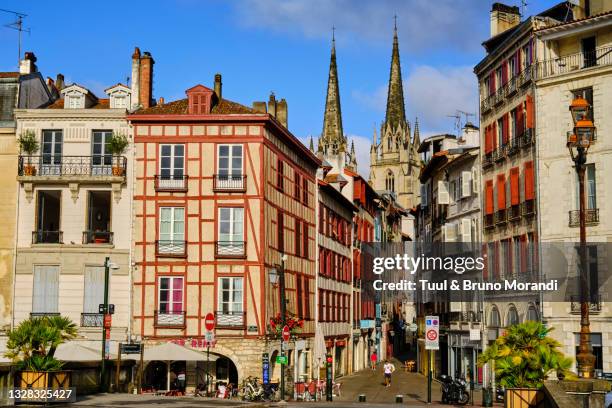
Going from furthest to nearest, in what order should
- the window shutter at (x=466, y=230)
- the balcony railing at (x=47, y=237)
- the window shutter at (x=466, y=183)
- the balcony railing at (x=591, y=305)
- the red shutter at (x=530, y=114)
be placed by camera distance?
the window shutter at (x=466, y=183)
the window shutter at (x=466, y=230)
the red shutter at (x=530, y=114)
the balcony railing at (x=47, y=237)
the balcony railing at (x=591, y=305)

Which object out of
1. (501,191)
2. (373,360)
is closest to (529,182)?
(501,191)

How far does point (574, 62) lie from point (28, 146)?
24.5 metres

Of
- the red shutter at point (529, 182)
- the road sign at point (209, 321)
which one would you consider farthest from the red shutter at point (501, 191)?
the road sign at point (209, 321)

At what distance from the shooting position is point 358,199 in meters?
72.1

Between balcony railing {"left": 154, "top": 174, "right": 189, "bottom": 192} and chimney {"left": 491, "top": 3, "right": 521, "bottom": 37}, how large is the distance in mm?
19424

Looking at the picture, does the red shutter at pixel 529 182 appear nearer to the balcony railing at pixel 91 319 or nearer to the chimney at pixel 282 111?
the chimney at pixel 282 111

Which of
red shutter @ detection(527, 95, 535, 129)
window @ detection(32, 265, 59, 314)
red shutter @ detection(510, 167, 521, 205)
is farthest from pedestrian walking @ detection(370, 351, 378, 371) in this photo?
window @ detection(32, 265, 59, 314)

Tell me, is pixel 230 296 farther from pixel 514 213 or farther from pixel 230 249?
pixel 514 213

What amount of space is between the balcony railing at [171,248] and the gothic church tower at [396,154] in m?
126

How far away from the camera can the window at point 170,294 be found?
44.7 meters

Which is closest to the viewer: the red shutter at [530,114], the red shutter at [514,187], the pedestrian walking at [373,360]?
the red shutter at [530,114]

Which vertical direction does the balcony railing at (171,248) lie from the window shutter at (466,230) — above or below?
below

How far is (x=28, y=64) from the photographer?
4950cm

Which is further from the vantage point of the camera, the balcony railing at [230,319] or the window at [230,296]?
the window at [230,296]
